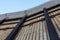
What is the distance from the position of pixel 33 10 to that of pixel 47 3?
371 millimetres

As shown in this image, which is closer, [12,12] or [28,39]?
[28,39]

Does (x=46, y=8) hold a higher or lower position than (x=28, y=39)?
higher

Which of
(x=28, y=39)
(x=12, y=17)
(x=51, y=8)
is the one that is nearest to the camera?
(x=28, y=39)

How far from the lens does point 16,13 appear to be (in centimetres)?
396

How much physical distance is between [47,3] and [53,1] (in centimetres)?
16

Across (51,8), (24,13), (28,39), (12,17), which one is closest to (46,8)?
(51,8)

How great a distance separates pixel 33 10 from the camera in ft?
12.5

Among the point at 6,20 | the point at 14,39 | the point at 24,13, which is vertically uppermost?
the point at 24,13

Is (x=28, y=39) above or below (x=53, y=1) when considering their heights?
below

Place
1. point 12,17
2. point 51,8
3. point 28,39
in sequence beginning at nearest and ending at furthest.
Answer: point 28,39 < point 51,8 < point 12,17

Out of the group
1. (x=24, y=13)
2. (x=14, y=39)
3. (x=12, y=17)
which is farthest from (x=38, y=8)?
(x=14, y=39)

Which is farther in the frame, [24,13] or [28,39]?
[24,13]

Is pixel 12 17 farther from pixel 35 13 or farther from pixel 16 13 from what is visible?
pixel 35 13

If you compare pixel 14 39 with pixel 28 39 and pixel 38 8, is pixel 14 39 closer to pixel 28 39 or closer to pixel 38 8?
pixel 28 39
